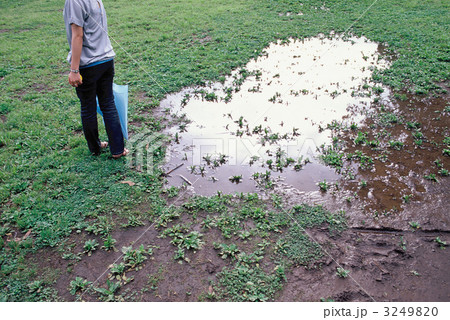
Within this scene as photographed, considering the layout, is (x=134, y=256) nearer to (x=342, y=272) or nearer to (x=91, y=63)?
(x=342, y=272)

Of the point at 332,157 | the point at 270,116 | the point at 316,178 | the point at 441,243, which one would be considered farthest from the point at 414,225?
the point at 270,116

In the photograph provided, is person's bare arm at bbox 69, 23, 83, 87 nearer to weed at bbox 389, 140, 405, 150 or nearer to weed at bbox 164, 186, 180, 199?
weed at bbox 164, 186, 180, 199

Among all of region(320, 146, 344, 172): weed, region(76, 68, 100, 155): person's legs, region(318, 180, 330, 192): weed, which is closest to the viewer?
region(76, 68, 100, 155): person's legs

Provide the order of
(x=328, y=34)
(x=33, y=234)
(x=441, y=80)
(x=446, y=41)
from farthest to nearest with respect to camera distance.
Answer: (x=328, y=34) < (x=446, y=41) < (x=441, y=80) < (x=33, y=234)

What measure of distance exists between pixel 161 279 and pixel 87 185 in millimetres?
1691

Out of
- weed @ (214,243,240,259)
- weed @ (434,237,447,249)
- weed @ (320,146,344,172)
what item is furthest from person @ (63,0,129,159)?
weed @ (434,237,447,249)

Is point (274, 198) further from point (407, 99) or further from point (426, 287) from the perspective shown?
point (407, 99)

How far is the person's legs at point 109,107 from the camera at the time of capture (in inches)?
149

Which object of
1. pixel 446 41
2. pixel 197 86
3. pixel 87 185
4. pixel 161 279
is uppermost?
pixel 446 41

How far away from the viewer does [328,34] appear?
905cm

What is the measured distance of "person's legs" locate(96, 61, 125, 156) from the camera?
149 inches

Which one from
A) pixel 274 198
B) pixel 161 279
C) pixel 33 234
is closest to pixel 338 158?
pixel 274 198

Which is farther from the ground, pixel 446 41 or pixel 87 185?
pixel 446 41

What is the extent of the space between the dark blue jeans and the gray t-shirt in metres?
0.11
